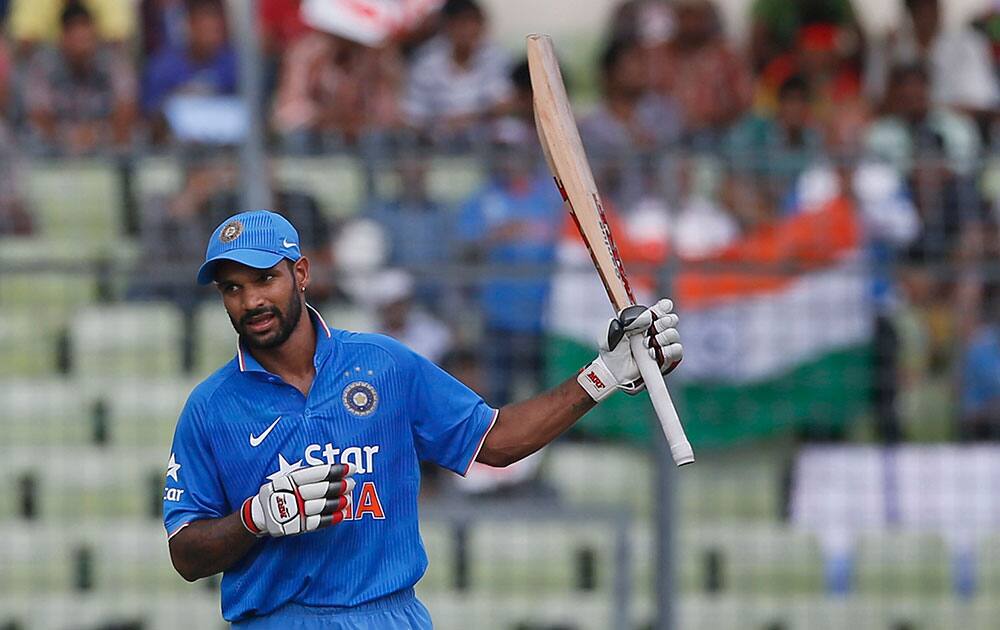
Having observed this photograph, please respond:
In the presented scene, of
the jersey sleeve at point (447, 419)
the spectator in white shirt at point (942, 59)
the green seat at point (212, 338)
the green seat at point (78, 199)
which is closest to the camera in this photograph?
the jersey sleeve at point (447, 419)

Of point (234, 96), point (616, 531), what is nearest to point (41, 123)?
point (234, 96)

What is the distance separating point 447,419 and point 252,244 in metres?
0.71

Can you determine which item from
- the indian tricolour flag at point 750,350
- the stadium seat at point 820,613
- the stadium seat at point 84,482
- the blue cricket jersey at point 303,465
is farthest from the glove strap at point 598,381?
the stadium seat at point 84,482

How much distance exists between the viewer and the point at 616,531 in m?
7.31

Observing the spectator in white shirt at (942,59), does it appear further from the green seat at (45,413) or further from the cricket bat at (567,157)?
the cricket bat at (567,157)

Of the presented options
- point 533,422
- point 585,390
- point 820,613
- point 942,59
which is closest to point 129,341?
point 820,613

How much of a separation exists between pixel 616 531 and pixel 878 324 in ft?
4.83

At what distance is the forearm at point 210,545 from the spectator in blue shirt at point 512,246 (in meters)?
3.10

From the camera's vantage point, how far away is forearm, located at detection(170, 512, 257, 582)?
4.13 m

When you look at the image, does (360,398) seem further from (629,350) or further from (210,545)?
(629,350)

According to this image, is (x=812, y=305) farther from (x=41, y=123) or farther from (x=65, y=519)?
(x=41, y=123)

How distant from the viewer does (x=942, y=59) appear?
33.1 feet

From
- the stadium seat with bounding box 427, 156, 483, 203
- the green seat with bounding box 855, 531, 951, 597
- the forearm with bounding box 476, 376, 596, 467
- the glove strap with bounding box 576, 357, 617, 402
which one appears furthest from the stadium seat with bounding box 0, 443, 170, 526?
the glove strap with bounding box 576, 357, 617, 402

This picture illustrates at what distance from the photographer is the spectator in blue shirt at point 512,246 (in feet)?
24.2
